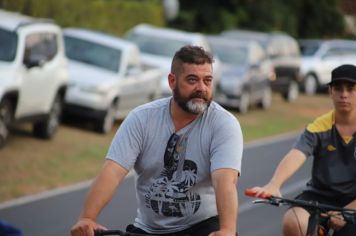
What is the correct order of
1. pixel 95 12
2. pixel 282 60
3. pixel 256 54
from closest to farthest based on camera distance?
pixel 95 12
pixel 256 54
pixel 282 60

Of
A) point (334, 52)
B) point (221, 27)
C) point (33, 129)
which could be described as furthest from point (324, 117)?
point (221, 27)

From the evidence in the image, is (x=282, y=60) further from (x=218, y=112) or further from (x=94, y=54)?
(x=218, y=112)

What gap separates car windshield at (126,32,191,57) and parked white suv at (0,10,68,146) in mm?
6462

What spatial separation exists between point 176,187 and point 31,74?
12.2 meters

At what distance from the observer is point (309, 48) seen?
135 ft

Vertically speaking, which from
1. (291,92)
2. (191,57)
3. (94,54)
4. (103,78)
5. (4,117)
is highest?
(191,57)

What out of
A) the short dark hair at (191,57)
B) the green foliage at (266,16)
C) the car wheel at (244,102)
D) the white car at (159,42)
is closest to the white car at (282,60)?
the car wheel at (244,102)

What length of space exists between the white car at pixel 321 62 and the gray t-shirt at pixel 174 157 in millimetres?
33939

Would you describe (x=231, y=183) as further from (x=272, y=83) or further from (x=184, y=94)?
(x=272, y=83)

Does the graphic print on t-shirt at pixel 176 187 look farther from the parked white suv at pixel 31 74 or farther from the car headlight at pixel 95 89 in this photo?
the car headlight at pixel 95 89

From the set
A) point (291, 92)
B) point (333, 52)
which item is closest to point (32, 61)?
point (291, 92)

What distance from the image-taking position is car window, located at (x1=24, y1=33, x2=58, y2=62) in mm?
17625

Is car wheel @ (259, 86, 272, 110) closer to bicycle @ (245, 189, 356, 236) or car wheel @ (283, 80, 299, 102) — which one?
car wheel @ (283, 80, 299, 102)

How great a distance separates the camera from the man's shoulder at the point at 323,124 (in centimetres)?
705
